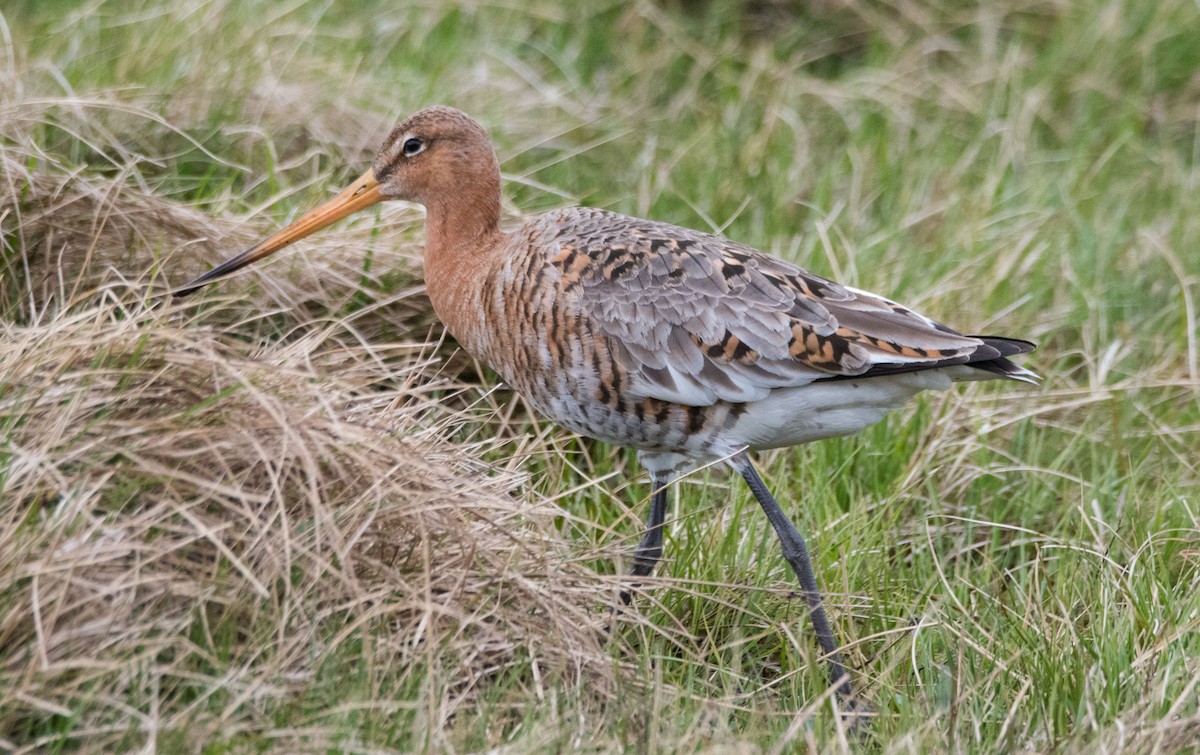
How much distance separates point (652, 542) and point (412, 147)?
5.30 ft

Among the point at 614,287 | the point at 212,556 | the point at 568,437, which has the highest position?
the point at 614,287

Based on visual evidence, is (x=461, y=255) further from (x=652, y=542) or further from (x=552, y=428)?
(x=652, y=542)

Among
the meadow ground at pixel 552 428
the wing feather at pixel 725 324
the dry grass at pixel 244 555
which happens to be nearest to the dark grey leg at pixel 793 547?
the meadow ground at pixel 552 428

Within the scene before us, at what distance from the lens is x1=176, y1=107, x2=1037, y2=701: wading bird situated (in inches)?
175

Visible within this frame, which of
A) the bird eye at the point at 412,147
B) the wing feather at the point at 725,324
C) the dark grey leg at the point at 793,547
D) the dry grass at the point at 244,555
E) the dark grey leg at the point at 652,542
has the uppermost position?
the bird eye at the point at 412,147

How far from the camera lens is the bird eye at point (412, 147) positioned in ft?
16.6

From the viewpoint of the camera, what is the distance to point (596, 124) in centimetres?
746

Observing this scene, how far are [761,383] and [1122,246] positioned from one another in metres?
3.34

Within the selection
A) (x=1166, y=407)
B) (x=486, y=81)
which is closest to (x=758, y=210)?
(x=486, y=81)

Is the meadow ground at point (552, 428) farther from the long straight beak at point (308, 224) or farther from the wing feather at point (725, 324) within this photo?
Answer: the wing feather at point (725, 324)

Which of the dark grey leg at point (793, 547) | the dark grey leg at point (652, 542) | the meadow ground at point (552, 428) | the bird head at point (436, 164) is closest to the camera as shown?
the meadow ground at point (552, 428)

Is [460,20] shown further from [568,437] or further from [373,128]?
[568,437]

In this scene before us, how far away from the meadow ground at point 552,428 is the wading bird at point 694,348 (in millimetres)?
227

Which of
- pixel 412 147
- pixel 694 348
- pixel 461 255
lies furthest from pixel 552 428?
pixel 412 147
